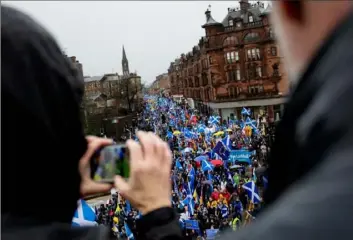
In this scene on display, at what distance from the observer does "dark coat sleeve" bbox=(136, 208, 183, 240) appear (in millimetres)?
1198

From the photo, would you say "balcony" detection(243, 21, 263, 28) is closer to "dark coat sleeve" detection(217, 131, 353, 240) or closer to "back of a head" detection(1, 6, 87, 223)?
"back of a head" detection(1, 6, 87, 223)

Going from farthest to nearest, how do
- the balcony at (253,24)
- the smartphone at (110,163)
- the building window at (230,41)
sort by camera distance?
the building window at (230,41) < the balcony at (253,24) < the smartphone at (110,163)

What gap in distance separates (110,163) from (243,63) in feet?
180

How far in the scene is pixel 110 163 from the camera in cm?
132

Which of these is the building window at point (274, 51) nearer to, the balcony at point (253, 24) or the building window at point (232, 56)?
the balcony at point (253, 24)

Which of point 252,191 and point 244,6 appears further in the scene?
point 244,6

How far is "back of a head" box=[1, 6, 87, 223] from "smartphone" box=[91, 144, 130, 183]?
2.7 inches

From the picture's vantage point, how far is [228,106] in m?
56.2

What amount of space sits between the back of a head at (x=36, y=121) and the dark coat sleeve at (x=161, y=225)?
0.88 ft

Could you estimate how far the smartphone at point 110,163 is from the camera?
4.14 feet

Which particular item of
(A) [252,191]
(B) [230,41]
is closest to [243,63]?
(B) [230,41]

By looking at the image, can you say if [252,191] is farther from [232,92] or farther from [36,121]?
[232,92]

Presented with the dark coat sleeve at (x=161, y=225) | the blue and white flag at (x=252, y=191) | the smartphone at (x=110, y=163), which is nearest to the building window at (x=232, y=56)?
the blue and white flag at (x=252, y=191)

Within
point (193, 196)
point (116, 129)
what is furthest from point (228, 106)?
point (193, 196)
